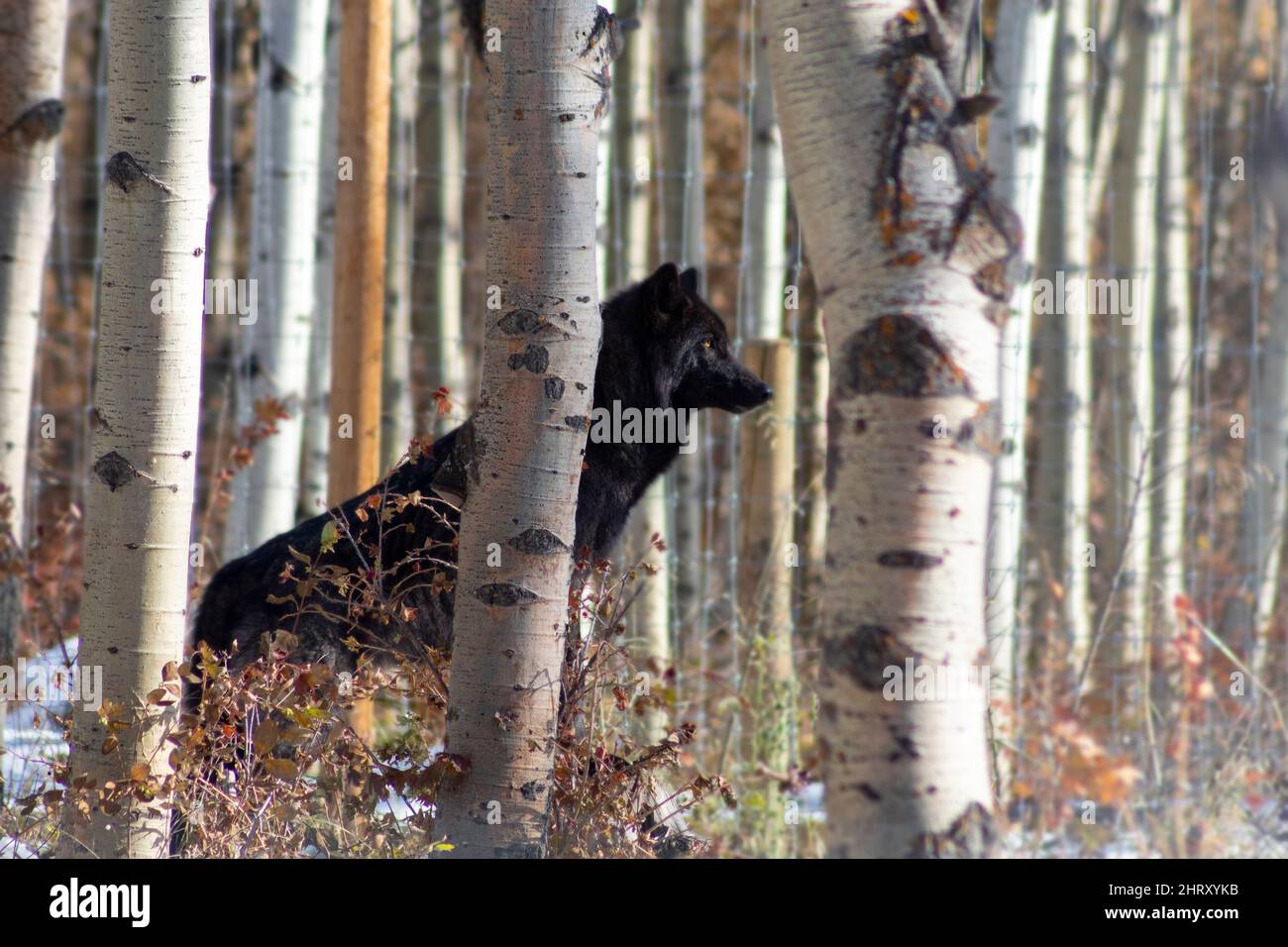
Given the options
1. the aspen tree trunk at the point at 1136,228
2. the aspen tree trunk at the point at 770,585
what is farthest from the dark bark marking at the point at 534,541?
the aspen tree trunk at the point at 1136,228

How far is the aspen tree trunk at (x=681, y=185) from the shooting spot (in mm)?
7160

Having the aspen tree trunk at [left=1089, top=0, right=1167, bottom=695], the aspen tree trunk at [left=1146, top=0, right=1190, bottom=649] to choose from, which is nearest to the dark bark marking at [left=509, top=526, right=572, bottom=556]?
the aspen tree trunk at [left=1089, top=0, right=1167, bottom=695]

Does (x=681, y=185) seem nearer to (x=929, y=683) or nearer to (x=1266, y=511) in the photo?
(x=1266, y=511)

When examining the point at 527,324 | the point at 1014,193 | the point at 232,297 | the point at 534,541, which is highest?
the point at 1014,193

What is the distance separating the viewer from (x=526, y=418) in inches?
118

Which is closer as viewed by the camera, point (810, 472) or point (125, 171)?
point (125, 171)

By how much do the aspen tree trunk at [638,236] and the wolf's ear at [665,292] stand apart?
113 cm

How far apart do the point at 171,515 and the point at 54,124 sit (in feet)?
8.38

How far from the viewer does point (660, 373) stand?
4.80m

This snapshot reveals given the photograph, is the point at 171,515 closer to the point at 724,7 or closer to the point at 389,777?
the point at 389,777

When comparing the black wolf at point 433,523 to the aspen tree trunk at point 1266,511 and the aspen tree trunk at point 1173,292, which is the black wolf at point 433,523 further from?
the aspen tree trunk at point 1173,292

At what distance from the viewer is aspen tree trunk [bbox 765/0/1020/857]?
2279 mm

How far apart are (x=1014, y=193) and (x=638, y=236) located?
3.03 metres

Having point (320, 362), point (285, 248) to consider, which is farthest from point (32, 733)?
point (285, 248)
